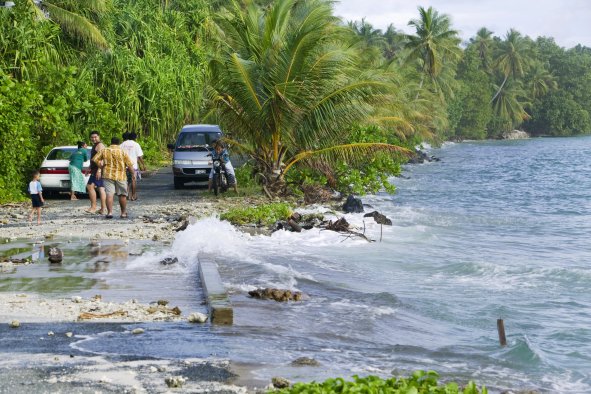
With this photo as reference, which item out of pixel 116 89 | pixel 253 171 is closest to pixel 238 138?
pixel 253 171

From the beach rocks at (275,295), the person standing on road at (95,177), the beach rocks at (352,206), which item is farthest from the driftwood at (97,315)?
the beach rocks at (352,206)

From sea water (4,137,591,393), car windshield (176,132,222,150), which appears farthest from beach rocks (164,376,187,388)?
car windshield (176,132,222,150)

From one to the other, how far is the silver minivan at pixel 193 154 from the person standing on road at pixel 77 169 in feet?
11.2

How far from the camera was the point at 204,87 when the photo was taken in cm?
3100

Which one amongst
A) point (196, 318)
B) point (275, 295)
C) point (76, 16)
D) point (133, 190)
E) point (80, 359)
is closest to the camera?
point (80, 359)

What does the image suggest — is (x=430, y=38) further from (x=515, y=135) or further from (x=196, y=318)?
(x=196, y=318)

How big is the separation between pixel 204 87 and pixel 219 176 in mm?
7121

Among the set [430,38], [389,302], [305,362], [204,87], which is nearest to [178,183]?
[204,87]

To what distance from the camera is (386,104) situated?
26.3 m

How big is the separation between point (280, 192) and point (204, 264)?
42.3ft

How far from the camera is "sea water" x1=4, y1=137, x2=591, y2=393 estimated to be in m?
8.67

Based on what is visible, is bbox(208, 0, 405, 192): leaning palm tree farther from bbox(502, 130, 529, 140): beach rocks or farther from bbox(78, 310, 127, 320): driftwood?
bbox(502, 130, 529, 140): beach rocks

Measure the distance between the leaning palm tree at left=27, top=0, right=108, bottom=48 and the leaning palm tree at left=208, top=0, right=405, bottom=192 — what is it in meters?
8.60

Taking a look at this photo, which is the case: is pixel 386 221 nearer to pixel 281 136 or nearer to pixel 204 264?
pixel 281 136
